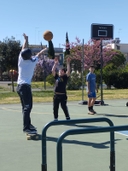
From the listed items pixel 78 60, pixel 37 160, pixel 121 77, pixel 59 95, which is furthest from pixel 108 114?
pixel 78 60

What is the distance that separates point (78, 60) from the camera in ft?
166

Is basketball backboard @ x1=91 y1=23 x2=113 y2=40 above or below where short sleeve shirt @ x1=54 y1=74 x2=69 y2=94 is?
above

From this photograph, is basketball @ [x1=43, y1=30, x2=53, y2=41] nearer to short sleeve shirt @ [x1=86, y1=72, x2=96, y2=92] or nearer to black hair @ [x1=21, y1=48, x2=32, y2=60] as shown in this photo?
black hair @ [x1=21, y1=48, x2=32, y2=60]

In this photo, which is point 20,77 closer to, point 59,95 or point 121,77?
point 59,95

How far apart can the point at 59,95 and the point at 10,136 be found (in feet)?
6.66

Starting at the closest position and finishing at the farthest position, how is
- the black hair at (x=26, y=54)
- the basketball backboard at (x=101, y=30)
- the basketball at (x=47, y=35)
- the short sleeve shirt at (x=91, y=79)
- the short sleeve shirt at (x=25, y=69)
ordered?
1. the black hair at (x=26, y=54)
2. the short sleeve shirt at (x=25, y=69)
3. the basketball at (x=47, y=35)
4. the short sleeve shirt at (x=91, y=79)
5. the basketball backboard at (x=101, y=30)

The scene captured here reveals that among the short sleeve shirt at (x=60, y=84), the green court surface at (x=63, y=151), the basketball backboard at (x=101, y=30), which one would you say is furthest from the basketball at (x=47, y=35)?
the basketball backboard at (x=101, y=30)

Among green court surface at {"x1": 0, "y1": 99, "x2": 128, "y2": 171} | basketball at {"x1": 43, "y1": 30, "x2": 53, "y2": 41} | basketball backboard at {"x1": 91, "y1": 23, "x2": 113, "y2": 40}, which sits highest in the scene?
basketball backboard at {"x1": 91, "y1": 23, "x2": 113, "y2": 40}

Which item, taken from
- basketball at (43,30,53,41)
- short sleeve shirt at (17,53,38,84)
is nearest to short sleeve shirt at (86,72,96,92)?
basketball at (43,30,53,41)

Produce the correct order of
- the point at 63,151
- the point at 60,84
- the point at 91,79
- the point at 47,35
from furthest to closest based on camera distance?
the point at 91,79 → the point at 60,84 → the point at 47,35 → the point at 63,151

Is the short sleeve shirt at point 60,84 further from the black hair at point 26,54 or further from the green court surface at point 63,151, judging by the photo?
the black hair at point 26,54

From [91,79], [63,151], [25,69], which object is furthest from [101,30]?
[63,151]

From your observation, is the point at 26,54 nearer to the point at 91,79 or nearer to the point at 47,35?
the point at 47,35

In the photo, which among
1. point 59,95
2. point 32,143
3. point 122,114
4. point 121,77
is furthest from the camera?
point 121,77
